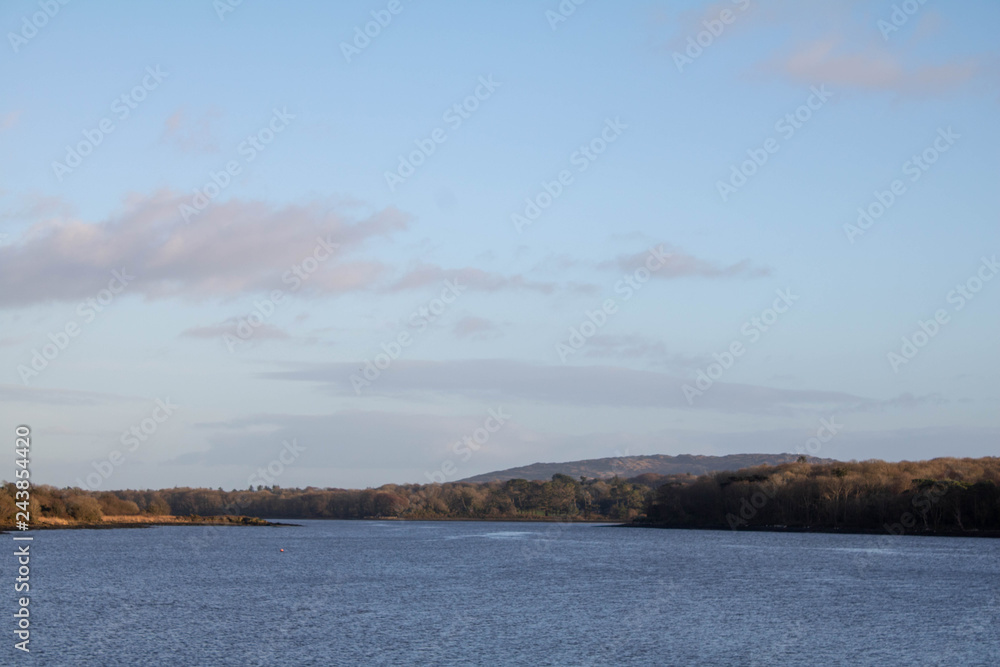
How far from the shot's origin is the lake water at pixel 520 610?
3362 cm

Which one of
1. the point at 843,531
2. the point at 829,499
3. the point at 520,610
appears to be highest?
the point at 829,499

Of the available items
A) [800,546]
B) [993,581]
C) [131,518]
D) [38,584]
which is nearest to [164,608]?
[38,584]

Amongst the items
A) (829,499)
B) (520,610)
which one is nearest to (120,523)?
(829,499)

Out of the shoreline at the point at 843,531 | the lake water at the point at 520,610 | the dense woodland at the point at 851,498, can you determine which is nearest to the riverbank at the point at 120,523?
the lake water at the point at 520,610

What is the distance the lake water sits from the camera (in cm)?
3362

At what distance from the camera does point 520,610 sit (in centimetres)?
4566

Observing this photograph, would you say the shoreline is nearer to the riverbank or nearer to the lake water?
the lake water

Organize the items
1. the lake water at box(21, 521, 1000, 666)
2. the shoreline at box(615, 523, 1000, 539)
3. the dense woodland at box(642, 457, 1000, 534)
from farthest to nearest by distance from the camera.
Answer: the dense woodland at box(642, 457, 1000, 534), the shoreline at box(615, 523, 1000, 539), the lake water at box(21, 521, 1000, 666)

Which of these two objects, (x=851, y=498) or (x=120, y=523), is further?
(x=120, y=523)

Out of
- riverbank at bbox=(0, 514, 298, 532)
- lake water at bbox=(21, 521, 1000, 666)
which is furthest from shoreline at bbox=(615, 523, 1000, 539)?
riverbank at bbox=(0, 514, 298, 532)

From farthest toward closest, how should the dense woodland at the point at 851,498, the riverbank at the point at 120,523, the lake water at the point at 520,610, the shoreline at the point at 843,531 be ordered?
the riverbank at the point at 120,523 < the dense woodland at the point at 851,498 < the shoreline at the point at 843,531 < the lake water at the point at 520,610

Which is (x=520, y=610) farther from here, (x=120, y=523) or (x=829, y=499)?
(x=120, y=523)

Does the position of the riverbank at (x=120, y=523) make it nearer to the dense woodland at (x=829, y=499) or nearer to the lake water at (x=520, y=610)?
the dense woodland at (x=829, y=499)

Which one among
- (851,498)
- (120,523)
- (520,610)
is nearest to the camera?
(520,610)
